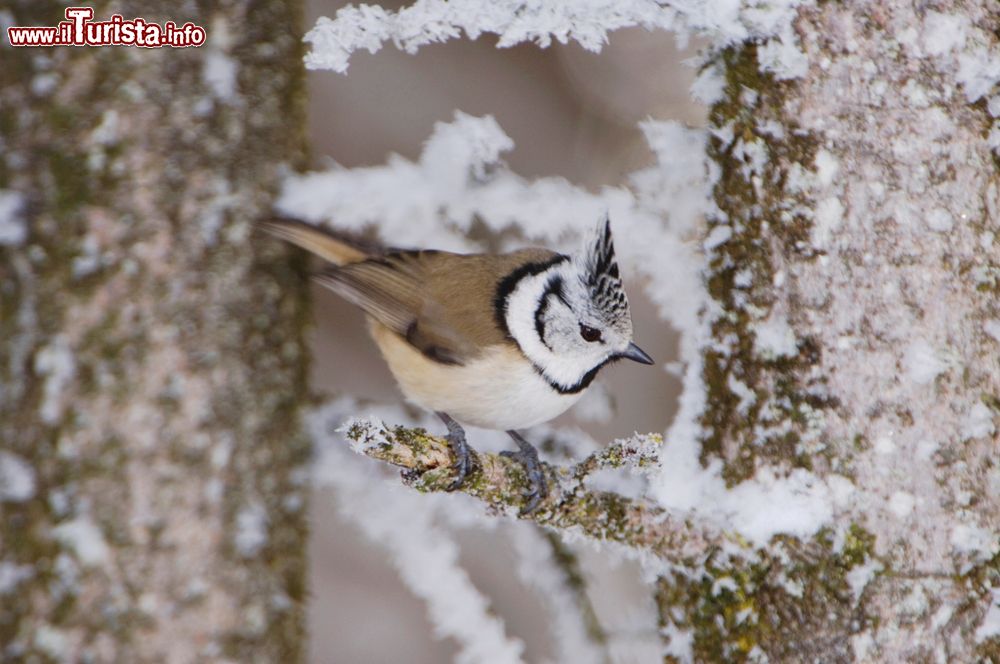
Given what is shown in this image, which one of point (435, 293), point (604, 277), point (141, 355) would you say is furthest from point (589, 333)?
point (141, 355)

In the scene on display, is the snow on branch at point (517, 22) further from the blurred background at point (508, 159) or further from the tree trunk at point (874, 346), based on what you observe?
the blurred background at point (508, 159)

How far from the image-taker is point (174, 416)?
169 cm

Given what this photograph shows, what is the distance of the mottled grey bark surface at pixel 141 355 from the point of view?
1.61 meters

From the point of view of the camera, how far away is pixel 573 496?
1.61m

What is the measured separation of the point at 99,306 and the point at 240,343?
284mm

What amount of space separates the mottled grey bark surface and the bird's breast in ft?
1.20

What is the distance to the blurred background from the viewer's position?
294 cm

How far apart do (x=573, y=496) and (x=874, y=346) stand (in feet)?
2.06

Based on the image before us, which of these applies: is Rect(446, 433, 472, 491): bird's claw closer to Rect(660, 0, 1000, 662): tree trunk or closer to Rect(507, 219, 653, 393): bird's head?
Rect(507, 219, 653, 393): bird's head

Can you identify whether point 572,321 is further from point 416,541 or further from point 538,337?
point 416,541

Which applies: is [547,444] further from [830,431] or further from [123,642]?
[123,642]

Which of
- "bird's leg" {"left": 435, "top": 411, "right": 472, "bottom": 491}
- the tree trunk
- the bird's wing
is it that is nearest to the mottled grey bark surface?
the bird's wing

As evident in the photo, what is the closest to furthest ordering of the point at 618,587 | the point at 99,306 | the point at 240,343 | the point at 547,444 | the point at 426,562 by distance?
the point at 99,306 → the point at 240,343 → the point at 426,562 → the point at 547,444 → the point at 618,587

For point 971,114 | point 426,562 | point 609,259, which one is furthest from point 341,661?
point 971,114
